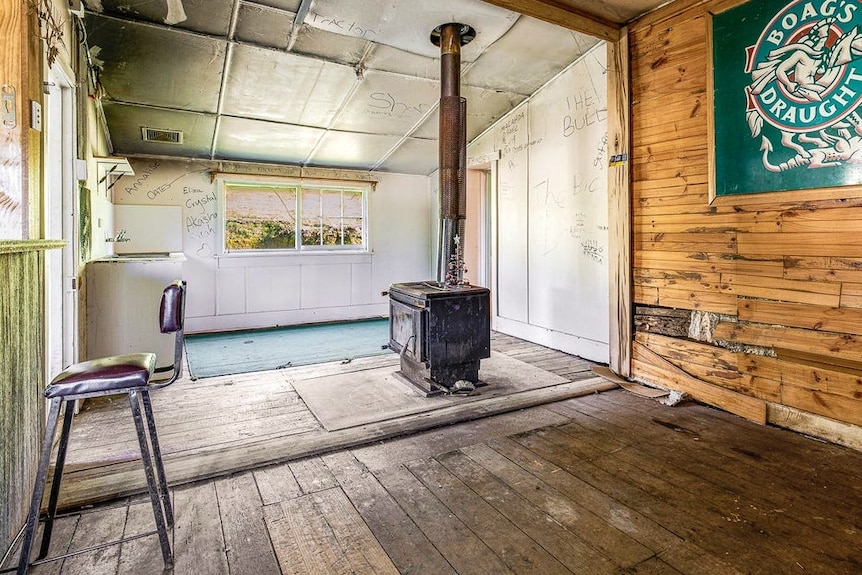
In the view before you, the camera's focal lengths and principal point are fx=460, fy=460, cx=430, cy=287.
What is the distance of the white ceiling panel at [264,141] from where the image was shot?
479 cm

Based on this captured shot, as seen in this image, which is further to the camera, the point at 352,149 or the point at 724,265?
the point at 352,149

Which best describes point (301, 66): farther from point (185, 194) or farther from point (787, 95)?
A: point (787, 95)

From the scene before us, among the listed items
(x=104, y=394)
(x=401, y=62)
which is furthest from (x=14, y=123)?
(x=401, y=62)

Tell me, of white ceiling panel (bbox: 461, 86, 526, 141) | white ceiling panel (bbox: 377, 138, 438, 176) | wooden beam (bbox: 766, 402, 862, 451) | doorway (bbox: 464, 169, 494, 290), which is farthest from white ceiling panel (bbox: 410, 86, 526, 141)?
wooden beam (bbox: 766, 402, 862, 451)

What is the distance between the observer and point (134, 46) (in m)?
3.29

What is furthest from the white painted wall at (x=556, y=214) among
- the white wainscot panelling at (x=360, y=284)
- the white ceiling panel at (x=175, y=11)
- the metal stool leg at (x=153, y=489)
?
the metal stool leg at (x=153, y=489)

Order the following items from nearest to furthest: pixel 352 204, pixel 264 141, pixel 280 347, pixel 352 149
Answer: pixel 280 347 → pixel 264 141 → pixel 352 149 → pixel 352 204

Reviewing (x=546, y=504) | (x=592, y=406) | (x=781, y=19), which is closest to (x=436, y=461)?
(x=546, y=504)

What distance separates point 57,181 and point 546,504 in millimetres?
3108

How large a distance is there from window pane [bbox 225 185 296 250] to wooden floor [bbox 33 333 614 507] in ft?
8.90

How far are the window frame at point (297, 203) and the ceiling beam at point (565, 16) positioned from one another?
12.4 feet

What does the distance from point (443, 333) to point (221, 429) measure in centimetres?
150

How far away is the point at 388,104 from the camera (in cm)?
462

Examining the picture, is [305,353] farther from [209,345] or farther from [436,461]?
[436,461]
